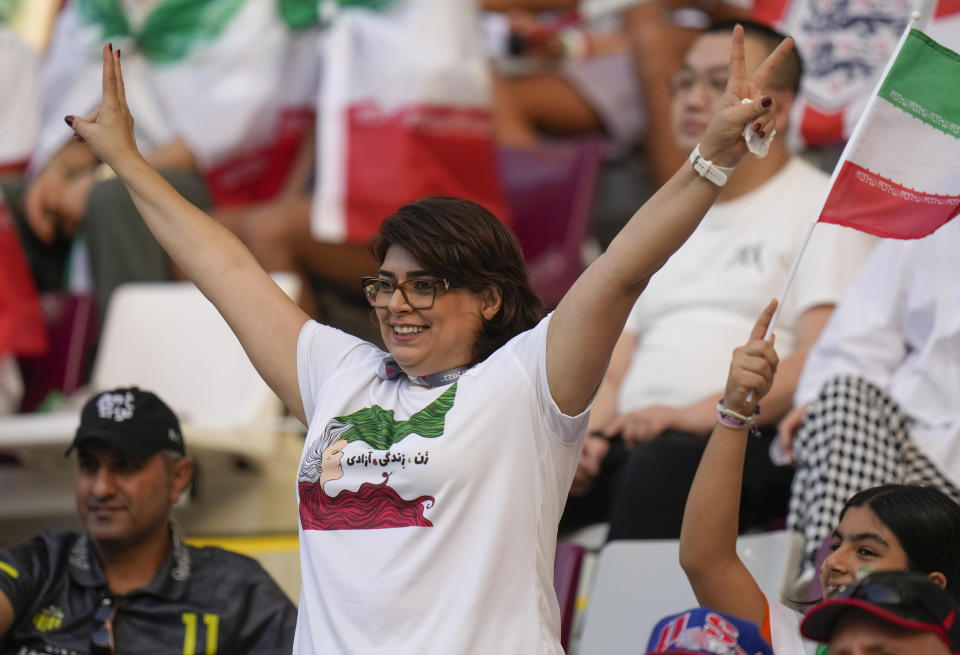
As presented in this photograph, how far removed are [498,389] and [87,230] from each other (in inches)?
112

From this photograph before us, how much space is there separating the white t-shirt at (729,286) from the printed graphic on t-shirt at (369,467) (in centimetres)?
143

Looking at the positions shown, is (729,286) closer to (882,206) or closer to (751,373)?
(882,206)

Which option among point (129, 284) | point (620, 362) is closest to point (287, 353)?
point (620, 362)

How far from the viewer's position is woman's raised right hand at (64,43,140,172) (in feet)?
7.70

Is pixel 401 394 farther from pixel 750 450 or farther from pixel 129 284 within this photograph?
pixel 129 284

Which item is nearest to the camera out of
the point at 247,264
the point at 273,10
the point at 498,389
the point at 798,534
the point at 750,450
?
the point at 498,389

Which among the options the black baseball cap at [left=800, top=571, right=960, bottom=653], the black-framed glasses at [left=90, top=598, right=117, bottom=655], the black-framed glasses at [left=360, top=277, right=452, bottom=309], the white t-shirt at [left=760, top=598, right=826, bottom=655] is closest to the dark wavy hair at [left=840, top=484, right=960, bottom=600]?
the white t-shirt at [left=760, top=598, right=826, bottom=655]

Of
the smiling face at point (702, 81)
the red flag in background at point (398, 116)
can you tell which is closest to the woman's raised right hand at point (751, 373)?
the smiling face at point (702, 81)

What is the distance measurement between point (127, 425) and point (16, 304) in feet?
5.10

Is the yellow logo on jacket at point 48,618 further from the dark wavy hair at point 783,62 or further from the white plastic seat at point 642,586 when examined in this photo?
the dark wavy hair at point 783,62

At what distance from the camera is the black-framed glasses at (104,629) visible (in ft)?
8.97

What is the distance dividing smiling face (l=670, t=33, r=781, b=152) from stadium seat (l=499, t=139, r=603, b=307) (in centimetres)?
123

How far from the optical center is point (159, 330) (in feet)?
13.9

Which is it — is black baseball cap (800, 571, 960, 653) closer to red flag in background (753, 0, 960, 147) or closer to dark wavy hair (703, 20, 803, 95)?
dark wavy hair (703, 20, 803, 95)
